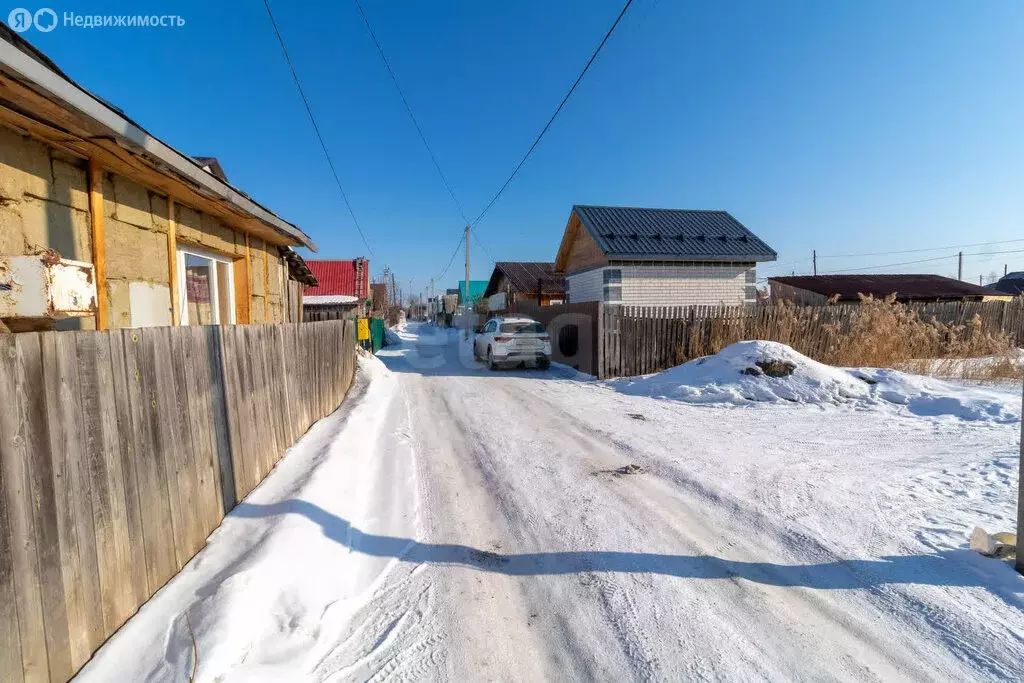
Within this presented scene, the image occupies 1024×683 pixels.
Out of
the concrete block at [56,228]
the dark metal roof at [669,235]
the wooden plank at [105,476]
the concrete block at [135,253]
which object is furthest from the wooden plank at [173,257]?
the dark metal roof at [669,235]

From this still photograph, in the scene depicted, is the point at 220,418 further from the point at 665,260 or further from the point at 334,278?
the point at 334,278

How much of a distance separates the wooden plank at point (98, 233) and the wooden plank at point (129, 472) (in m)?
1.91

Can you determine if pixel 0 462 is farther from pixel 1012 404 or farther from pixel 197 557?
pixel 1012 404

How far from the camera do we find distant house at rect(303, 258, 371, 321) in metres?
22.9

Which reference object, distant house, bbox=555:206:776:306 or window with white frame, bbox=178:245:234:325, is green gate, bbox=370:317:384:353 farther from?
window with white frame, bbox=178:245:234:325

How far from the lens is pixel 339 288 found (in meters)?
27.8

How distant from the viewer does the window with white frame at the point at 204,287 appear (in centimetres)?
545

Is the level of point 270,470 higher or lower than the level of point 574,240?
Answer: lower

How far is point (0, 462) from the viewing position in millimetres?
1648

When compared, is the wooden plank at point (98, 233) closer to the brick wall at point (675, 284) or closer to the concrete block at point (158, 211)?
the concrete block at point (158, 211)

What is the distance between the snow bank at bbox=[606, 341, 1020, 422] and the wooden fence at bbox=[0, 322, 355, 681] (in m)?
7.50

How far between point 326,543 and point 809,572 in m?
3.12

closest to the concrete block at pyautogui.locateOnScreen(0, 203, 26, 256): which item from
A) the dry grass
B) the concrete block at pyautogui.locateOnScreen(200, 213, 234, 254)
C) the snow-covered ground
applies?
the snow-covered ground

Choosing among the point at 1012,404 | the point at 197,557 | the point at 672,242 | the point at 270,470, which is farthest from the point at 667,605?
the point at 672,242
